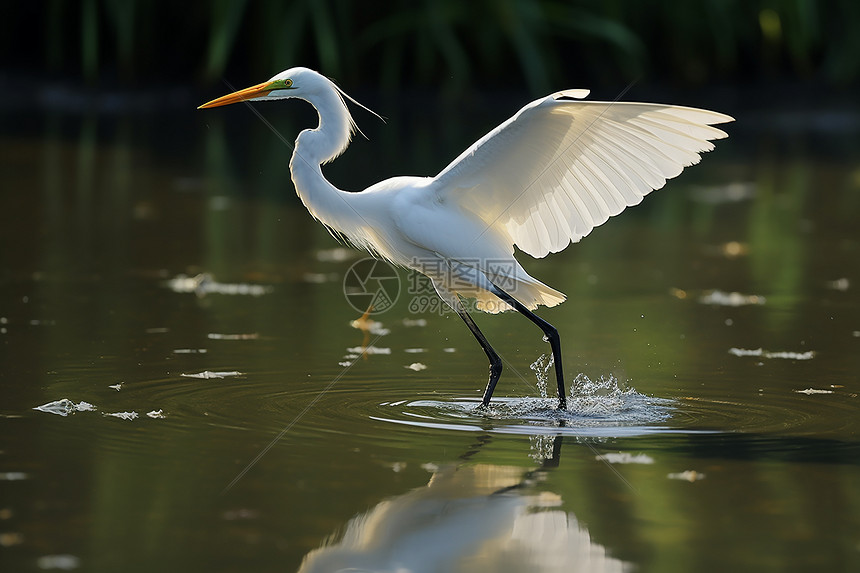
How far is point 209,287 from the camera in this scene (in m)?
6.04

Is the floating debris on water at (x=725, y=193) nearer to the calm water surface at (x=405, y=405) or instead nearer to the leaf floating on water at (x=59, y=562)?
the calm water surface at (x=405, y=405)

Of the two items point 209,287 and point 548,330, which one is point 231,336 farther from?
point 548,330

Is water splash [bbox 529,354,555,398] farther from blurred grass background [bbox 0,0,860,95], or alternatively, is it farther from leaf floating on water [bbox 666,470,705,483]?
blurred grass background [bbox 0,0,860,95]

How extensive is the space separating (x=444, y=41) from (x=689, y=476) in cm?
1066

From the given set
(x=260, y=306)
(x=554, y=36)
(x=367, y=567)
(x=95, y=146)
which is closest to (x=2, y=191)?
(x=95, y=146)

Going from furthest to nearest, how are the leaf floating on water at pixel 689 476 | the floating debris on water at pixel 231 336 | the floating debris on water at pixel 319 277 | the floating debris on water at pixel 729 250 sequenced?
the floating debris on water at pixel 729 250
the floating debris on water at pixel 319 277
the floating debris on water at pixel 231 336
the leaf floating on water at pixel 689 476

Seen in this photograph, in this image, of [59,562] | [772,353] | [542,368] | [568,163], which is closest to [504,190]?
[568,163]

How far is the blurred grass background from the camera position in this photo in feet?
44.2

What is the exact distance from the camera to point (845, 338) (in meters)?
5.12

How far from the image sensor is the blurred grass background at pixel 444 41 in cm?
1348

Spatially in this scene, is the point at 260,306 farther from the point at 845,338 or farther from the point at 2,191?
the point at 2,191

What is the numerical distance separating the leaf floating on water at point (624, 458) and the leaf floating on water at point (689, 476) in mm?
131

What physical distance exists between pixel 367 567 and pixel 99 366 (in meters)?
2.09

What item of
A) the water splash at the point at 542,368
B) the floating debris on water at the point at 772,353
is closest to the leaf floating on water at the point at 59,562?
the water splash at the point at 542,368
